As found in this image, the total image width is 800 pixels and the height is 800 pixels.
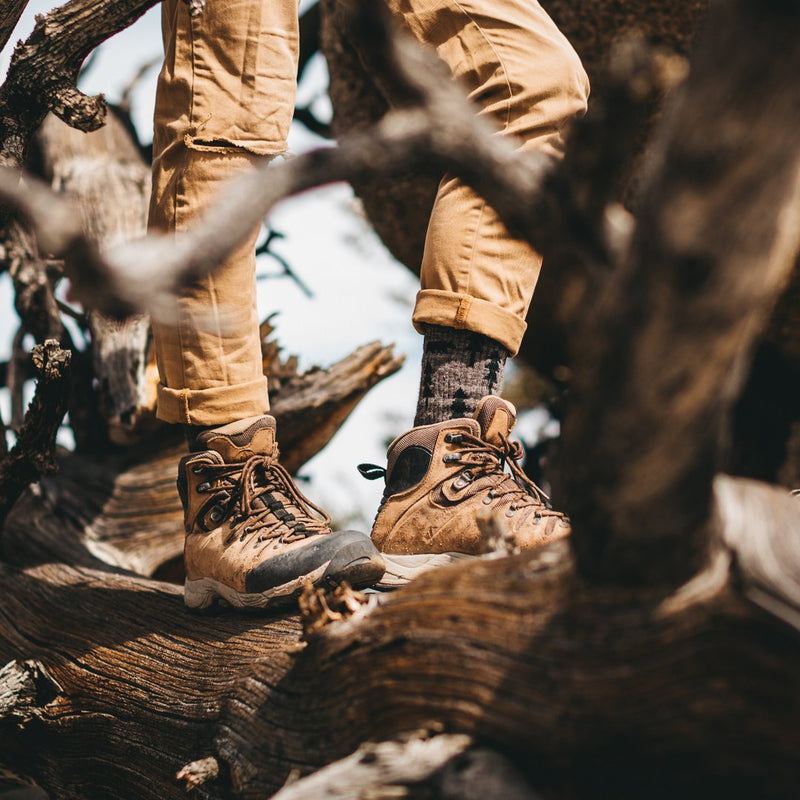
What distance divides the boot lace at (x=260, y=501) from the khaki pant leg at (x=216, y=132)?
14 centimetres

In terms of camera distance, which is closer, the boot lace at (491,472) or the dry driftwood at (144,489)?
the boot lace at (491,472)

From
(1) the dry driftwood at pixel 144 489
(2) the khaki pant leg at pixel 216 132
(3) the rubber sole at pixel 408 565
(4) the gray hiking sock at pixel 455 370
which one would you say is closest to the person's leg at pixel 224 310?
(2) the khaki pant leg at pixel 216 132

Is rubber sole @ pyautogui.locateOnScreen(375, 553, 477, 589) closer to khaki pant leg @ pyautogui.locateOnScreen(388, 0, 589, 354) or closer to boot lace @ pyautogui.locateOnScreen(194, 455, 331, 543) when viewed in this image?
boot lace @ pyautogui.locateOnScreen(194, 455, 331, 543)

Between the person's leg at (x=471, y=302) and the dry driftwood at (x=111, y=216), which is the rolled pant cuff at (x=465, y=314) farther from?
the dry driftwood at (x=111, y=216)

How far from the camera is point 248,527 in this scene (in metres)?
2.05

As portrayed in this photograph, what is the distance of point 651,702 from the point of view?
105 cm

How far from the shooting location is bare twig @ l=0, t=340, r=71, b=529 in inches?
98.3

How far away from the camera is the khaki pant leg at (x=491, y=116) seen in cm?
204

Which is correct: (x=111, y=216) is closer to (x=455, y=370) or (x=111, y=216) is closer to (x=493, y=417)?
(x=455, y=370)

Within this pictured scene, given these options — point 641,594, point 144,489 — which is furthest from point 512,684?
point 144,489

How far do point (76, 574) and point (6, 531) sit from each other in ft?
1.93

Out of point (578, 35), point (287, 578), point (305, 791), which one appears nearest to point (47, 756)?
point (287, 578)

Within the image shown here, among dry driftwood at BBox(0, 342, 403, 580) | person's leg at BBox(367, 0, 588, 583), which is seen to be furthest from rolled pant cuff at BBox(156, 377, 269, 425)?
dry driftwood at BBox(0, 342, 403, 580)

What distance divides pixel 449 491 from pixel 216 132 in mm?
1008
